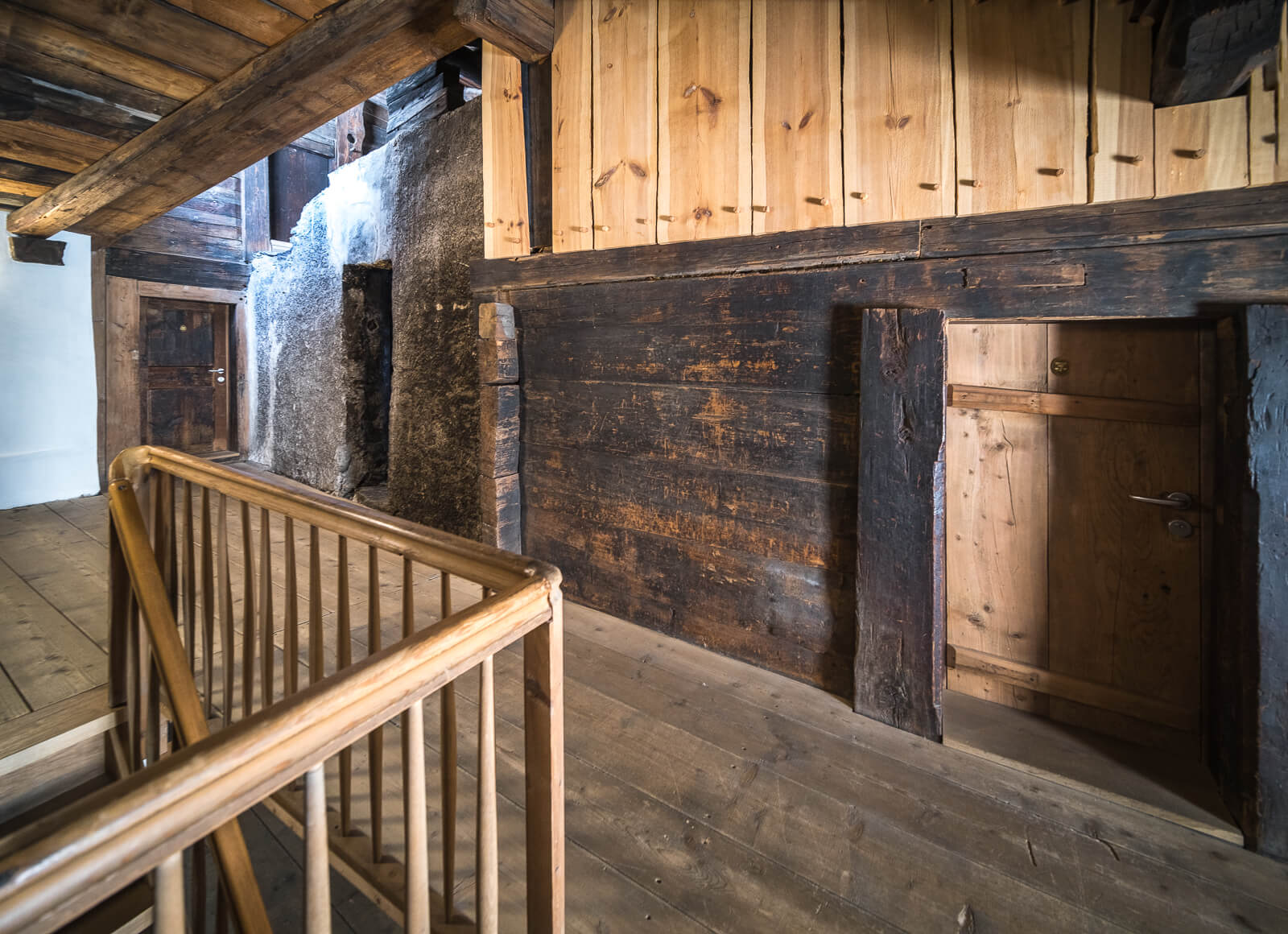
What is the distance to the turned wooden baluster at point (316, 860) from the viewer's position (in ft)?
2.22

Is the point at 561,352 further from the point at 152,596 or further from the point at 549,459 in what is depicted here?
the point at 152,596

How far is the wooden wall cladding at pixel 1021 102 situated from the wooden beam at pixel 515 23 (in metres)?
1.63

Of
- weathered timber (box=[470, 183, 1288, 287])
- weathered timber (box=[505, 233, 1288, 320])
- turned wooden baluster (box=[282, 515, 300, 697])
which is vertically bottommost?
turned wooden baluster (box=[282, 515, 300, 697])

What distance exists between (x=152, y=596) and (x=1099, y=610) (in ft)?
8.94

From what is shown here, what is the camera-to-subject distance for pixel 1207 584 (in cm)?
166

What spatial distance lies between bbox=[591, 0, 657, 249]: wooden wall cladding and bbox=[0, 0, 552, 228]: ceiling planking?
35 cm

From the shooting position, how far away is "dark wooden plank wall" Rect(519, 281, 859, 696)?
1972 millimetres

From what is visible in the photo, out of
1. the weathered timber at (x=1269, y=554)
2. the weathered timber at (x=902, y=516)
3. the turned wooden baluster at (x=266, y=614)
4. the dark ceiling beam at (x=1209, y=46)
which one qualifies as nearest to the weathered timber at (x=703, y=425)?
the weathered timber at (x=902, y=516)

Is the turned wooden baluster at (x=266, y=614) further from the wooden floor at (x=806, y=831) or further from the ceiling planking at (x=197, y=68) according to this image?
the ceiling planking at (x=197, y=68)

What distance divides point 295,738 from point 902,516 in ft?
5.37

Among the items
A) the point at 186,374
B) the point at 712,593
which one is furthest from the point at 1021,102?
the point at 186,374

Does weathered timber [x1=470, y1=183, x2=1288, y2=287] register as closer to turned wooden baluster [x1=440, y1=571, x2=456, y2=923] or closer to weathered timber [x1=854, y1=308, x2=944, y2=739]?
weathered timber [x1=854, y1=308, x2=944, y2=739]

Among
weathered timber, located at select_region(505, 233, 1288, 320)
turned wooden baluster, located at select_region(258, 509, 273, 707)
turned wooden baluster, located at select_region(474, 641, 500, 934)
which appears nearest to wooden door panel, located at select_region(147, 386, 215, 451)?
turned wooden baluster, located at select_region(258, 509, 273, 707)

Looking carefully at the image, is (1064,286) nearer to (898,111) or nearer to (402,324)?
(898,111)
